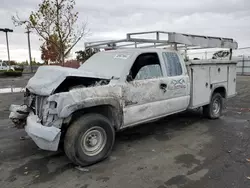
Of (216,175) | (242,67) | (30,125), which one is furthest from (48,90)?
(242,67)

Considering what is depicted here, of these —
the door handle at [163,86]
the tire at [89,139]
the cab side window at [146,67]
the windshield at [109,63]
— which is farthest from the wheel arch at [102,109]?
the door handle at [163,86]

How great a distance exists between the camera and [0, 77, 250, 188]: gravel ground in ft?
10.5

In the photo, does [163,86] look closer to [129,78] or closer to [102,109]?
[129,78]

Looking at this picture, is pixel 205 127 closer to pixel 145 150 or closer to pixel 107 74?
pixel 145 150

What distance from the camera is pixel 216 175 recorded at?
3.33 m

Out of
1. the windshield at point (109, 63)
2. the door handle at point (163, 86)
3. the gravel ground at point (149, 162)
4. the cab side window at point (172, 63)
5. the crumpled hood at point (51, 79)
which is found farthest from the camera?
the cab side window at point (172, 63)

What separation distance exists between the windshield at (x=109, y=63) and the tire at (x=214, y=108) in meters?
3.26

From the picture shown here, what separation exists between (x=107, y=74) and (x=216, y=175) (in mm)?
2607

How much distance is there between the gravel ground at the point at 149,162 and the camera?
319cm

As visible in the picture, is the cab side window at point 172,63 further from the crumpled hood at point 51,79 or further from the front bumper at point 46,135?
the front bumper at point 46,135

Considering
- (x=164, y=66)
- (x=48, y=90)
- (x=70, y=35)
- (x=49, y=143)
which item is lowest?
(x=49, y=143)

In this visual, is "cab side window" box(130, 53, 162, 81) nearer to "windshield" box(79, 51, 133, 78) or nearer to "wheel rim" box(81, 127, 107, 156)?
"windshield" box(79, 51, 133, 78)

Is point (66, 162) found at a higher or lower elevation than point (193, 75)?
lower

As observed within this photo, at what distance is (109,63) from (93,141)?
5.75 feet
